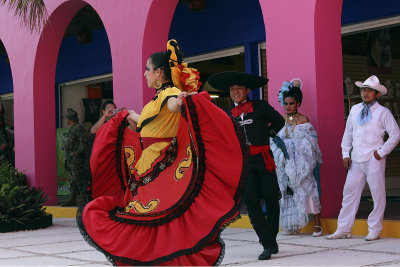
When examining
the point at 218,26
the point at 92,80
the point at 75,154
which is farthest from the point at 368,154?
the point at 92,80

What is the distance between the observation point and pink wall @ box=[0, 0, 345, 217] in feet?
27.1

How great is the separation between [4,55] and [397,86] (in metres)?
11.5

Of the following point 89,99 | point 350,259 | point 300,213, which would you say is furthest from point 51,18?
point 350,259

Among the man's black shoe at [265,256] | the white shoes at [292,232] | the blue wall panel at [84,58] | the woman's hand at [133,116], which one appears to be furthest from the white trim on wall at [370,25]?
the blue wall panel at [84,58]

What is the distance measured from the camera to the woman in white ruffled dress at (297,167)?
7965 mm

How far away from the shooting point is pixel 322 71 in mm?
8258

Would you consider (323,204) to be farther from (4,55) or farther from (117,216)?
(4,55)

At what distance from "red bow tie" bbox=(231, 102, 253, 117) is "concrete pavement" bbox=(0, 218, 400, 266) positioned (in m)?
1.51

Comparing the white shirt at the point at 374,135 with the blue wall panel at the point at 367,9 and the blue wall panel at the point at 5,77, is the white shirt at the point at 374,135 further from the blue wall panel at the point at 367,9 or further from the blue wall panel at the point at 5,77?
the blue wall panel at the point at 5,77

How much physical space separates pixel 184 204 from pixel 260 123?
7.86 ft

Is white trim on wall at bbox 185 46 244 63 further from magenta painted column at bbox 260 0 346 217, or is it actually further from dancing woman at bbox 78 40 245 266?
dancing woman at bbox 78 40 245 266

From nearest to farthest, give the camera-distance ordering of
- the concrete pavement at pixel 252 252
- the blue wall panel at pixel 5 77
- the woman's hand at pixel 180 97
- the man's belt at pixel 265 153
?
the woman's hand at pixel 180 97
the concrete pavement at pixel 252 252
the man's belt at pixel 265 153
the blue wall panel at pixel 5 77

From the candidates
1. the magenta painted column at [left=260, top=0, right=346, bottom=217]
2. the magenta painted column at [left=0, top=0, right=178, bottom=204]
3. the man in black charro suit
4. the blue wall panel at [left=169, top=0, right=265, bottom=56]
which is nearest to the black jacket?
the man in black charro suit

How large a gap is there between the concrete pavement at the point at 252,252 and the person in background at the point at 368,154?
26 centimetres
